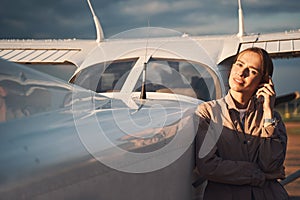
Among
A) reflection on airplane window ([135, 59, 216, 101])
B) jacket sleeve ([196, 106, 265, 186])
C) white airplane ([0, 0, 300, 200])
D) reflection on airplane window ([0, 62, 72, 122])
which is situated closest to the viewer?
white airplane ([0, 0, 300, 200])

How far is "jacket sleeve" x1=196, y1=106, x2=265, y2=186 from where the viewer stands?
2.41 meters

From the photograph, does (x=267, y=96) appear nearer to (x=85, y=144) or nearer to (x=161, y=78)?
(x=85, y=144)

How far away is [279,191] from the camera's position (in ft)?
8.38

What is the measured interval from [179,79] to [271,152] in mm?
2014

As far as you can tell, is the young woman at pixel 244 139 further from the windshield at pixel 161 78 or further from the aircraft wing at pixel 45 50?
the aircraft wing at pixel 45 50

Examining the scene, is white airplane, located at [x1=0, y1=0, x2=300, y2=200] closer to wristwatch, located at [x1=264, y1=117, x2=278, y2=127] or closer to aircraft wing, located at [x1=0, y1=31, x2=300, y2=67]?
wristwatch, located at [x1=264, y1=117, x2=278, y2=127]

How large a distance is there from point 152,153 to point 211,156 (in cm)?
63

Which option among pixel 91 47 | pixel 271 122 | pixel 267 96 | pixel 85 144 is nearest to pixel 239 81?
pixel 267 96

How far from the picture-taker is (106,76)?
4965 mm

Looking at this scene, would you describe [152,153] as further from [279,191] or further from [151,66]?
[151,66]

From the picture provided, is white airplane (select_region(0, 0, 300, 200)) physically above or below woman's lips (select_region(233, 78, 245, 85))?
below

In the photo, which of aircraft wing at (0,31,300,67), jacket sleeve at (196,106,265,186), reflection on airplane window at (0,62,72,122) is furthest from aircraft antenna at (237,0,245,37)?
reflection on airplane window at (0,62,72,122)

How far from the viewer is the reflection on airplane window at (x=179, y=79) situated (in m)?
4.22

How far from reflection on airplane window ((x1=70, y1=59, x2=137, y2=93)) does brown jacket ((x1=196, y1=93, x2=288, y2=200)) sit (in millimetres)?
1991
